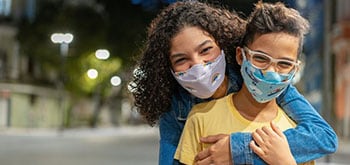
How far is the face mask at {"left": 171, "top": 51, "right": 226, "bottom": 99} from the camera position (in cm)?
159

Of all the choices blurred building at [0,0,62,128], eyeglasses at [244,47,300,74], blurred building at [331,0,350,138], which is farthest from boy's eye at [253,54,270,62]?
blurred building at [0,0,62,128]

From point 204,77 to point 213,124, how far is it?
12 cm

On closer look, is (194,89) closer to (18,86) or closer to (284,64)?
(284,64)

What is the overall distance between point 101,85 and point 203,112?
127ft

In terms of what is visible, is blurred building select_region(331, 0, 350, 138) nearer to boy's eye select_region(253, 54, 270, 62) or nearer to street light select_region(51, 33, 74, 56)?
street light select_region(51, 33, 74, 56)

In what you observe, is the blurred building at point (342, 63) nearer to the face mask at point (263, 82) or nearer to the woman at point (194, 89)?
the woman at point (194, 89)

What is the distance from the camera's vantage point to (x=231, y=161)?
154 centimetres

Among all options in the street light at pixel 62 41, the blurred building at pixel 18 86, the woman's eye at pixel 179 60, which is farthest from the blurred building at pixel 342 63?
the woman's eye at pixel 179 60

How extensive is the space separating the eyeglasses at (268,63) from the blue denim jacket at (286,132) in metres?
0.10

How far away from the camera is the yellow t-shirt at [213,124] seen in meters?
1.58

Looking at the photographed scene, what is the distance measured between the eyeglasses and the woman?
0.35 ft

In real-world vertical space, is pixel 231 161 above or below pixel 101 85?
below

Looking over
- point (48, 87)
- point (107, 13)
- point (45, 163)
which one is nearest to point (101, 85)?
point (48, 87)

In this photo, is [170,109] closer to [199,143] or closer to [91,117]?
[199,143]
